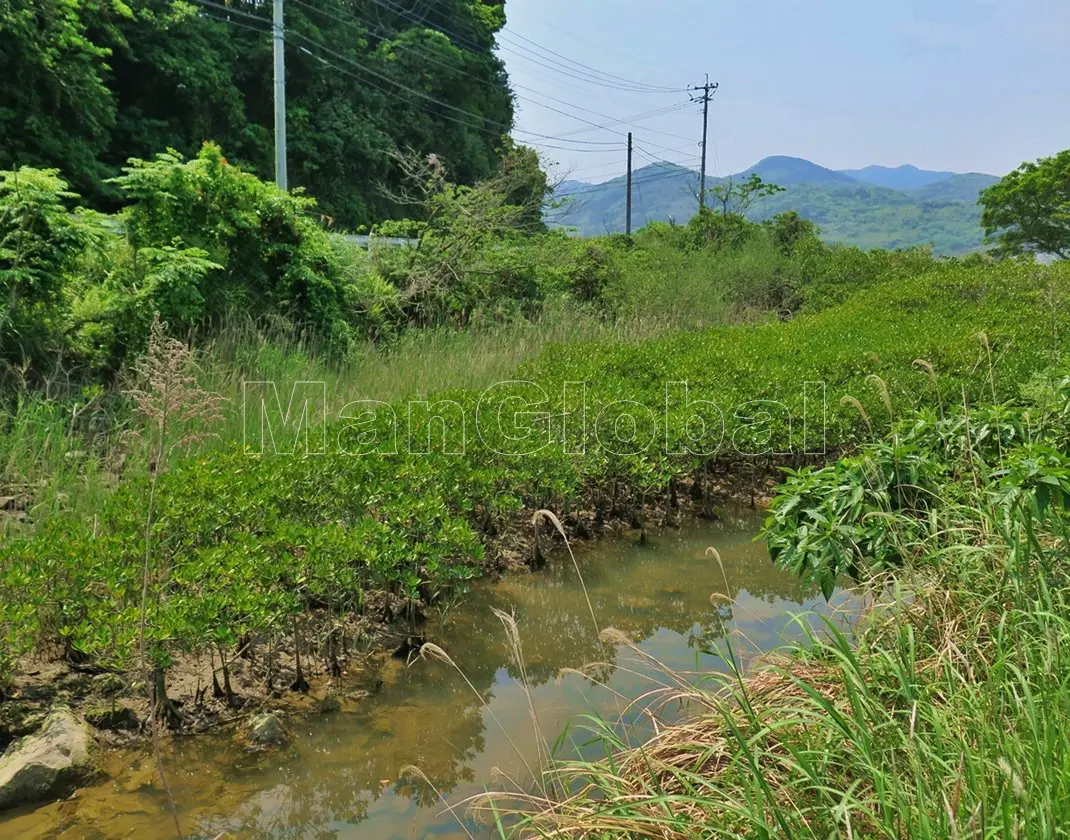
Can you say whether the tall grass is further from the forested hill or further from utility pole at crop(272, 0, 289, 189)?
utility pole at crop(272, 0, 289, 189)

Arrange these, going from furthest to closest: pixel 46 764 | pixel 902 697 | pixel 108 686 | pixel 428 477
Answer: pixel 428 477 < pixel 108 686 < pixel 46 764 < pixel 902 697

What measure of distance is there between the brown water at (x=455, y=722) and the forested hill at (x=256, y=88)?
9252 mm

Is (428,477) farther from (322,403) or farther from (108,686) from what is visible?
(322,403)

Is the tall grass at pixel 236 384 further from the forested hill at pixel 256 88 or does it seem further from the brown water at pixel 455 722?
Result: the forested hill at pixel 256 88

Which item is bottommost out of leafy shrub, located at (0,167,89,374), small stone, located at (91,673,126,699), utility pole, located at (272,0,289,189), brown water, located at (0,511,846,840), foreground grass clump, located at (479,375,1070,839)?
brown water, located at (0,511,846,840)

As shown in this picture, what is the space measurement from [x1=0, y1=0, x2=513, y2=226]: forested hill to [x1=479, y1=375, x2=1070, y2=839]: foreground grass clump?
10473 millimetres

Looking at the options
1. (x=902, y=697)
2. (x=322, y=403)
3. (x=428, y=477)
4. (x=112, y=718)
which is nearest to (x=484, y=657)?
(x=428, y=477)

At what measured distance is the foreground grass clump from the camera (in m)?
1.96

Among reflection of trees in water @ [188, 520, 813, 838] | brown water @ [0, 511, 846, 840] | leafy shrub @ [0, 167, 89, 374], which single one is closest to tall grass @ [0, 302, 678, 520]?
leafy shrub @ [0, 167, 89, 374]

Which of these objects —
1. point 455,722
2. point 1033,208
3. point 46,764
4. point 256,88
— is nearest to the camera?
point 46,764

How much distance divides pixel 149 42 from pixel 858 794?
24653 millimetres

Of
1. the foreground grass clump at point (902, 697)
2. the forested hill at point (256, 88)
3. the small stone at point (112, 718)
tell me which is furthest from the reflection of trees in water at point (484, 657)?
the forested hill at point (256, 88)

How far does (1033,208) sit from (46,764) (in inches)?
1342

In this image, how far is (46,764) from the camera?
3.00 metres
